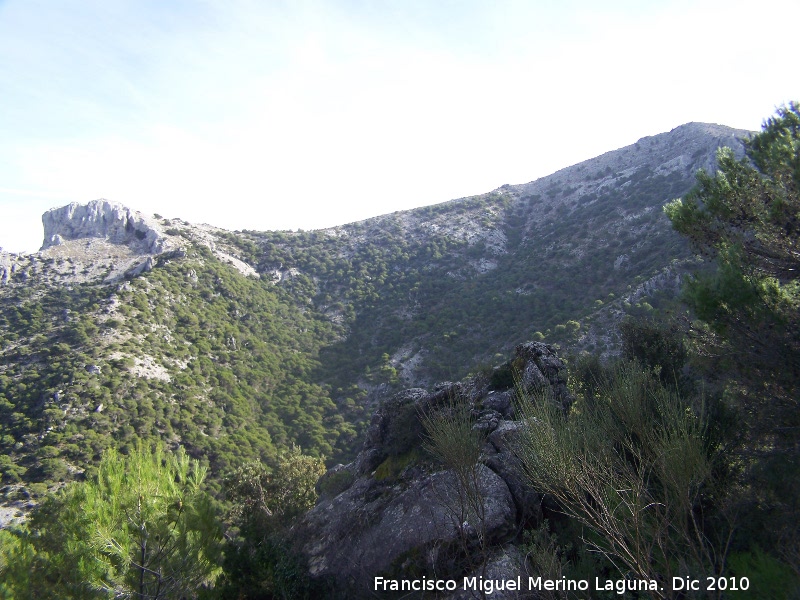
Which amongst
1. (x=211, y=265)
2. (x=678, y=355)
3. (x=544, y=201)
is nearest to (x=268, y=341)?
(x=211, y=265)

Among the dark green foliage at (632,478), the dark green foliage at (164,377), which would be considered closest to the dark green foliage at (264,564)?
the dark green foliage at (632,478)

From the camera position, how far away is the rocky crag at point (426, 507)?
8.00 meters

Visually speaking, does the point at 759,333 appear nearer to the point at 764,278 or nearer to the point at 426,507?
the point at 764,278

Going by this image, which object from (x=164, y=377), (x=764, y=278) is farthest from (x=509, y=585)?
(x=164, y=377)

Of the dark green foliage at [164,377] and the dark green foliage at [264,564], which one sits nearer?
the dark green foliage at [264,564]

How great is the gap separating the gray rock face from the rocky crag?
42.5 meters

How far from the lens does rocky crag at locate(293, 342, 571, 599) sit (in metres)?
8.00

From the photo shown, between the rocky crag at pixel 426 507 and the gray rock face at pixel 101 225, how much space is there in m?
42.5

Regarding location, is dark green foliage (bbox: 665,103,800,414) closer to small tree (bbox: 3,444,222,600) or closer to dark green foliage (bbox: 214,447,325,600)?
dark green foliage (bbox: 214,447,325,600)

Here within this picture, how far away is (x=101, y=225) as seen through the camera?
48000 millimetres

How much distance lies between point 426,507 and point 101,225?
5362 centimetres

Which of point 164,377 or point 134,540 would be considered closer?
point 134,540

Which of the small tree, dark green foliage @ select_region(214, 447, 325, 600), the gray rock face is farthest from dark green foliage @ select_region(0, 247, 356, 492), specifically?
the small tree

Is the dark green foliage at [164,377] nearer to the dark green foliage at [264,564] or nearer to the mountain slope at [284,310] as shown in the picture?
the mountain slope at [284,310]
